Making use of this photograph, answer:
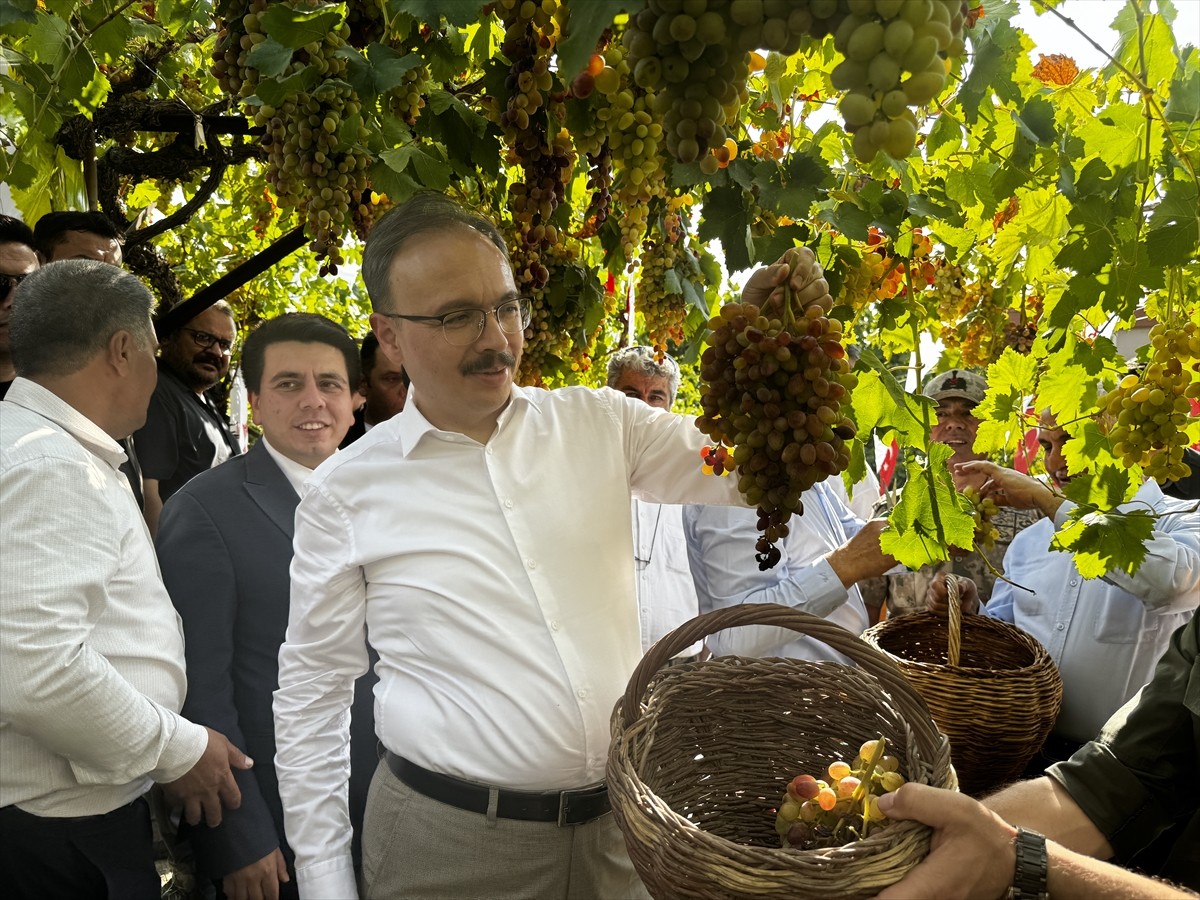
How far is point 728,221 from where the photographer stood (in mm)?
1331

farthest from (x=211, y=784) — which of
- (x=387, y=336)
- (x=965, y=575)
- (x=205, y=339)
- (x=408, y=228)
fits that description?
(x=965, y=575)

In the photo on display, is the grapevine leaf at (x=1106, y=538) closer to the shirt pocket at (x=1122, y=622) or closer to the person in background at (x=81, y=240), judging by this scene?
the shirt pocket at (x=1122, y=622)

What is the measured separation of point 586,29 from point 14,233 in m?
3.12

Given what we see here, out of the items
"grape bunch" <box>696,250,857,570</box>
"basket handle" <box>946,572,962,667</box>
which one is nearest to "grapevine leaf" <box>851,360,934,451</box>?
"grape bunch" <box>696,250,857,570</box>

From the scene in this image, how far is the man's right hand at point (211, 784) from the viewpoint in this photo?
2213 mm

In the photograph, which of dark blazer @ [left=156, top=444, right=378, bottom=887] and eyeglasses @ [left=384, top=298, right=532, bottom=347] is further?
dark blazer @ [left=156, top=444, right=378, bottom=887]

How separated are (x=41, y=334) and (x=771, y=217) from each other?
6.15ft

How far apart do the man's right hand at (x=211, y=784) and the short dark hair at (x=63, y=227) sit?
2.16 meters

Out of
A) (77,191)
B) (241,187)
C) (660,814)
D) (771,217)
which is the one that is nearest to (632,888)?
(660,814)

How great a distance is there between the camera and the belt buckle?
1.76 meters

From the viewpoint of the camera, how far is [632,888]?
1.97 m

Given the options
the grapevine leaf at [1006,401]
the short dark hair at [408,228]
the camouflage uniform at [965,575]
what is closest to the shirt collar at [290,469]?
Result: the short dark hair at [408,228]

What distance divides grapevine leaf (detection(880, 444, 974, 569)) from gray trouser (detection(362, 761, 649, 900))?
0.82m

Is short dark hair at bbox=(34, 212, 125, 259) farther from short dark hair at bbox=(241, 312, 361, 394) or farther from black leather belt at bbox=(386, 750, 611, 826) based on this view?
black leather belt at bbox=(386, 750, 611, 826)
